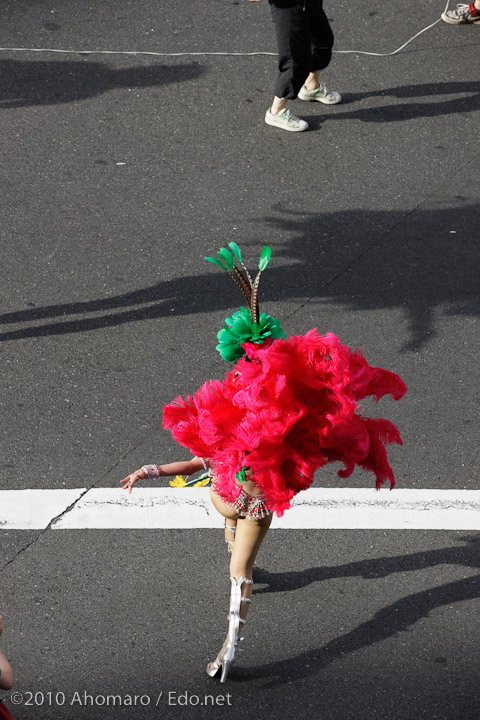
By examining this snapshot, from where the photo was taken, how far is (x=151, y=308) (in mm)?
6023

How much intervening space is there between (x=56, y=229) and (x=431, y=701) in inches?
166

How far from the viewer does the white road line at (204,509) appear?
4.71 meters

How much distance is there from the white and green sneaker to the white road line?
380cm

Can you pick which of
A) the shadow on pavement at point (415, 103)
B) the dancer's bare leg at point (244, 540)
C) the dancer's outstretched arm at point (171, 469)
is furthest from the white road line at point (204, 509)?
the shadow on pavement at point (415, 103)

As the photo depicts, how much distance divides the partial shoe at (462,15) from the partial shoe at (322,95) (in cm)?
197

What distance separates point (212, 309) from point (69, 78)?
132 inches

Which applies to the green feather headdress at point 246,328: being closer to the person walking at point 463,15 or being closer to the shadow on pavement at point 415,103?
the shadow on pavement at point 415,103

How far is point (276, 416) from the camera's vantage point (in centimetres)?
336

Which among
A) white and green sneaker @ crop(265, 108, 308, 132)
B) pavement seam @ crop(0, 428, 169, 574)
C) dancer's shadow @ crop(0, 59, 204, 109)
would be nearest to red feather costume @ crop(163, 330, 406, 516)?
pavement seam @ crop(0, 428, 169, 574)

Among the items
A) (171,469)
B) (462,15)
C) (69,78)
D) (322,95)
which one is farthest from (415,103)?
(171,469)

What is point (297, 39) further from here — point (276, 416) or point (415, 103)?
point (276, 416)

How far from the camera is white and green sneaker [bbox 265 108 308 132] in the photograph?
7.59m

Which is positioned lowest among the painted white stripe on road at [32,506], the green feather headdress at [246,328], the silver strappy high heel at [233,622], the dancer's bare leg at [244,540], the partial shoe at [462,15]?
the painted white stripe on road at [32,506]

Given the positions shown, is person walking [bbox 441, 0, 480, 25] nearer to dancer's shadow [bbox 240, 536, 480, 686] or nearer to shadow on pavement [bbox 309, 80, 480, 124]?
shadow on pavement [bbox 309, 80, 480, 124]
